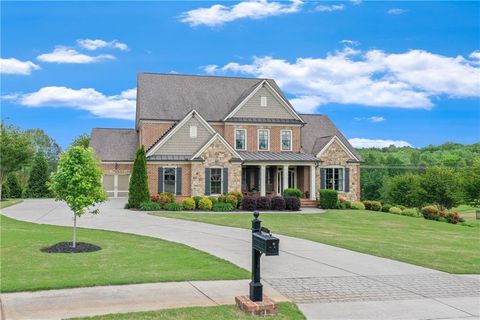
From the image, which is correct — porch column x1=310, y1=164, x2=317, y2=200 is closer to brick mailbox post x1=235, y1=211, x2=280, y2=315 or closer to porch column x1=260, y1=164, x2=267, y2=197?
porch column x1=260, y1=164, x2=267, y2=197

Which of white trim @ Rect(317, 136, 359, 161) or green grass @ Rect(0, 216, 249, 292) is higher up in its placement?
white trim @ Rect(317, 136, 359, 161)

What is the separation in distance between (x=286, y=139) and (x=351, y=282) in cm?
2757

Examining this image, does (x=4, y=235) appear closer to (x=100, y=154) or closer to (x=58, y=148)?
(x=100, y=154)

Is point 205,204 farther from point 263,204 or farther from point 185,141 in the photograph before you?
point 185,141

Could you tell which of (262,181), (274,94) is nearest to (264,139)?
(274,94)

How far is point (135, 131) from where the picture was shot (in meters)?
41.1

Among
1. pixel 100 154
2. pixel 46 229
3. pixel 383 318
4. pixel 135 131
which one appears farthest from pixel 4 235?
pixel 135 131

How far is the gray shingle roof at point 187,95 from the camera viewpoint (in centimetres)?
3519

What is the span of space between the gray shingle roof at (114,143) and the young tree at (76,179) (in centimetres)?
2474

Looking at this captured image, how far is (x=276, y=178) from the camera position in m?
36.3

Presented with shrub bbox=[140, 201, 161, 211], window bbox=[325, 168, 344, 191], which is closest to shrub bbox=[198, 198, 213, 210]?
shrub bbox=[140, 201, 161, 211]

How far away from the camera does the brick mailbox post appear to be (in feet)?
22.1

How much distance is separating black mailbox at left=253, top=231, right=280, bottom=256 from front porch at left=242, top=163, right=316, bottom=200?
86.8 ft

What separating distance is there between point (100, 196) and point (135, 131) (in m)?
28.8
